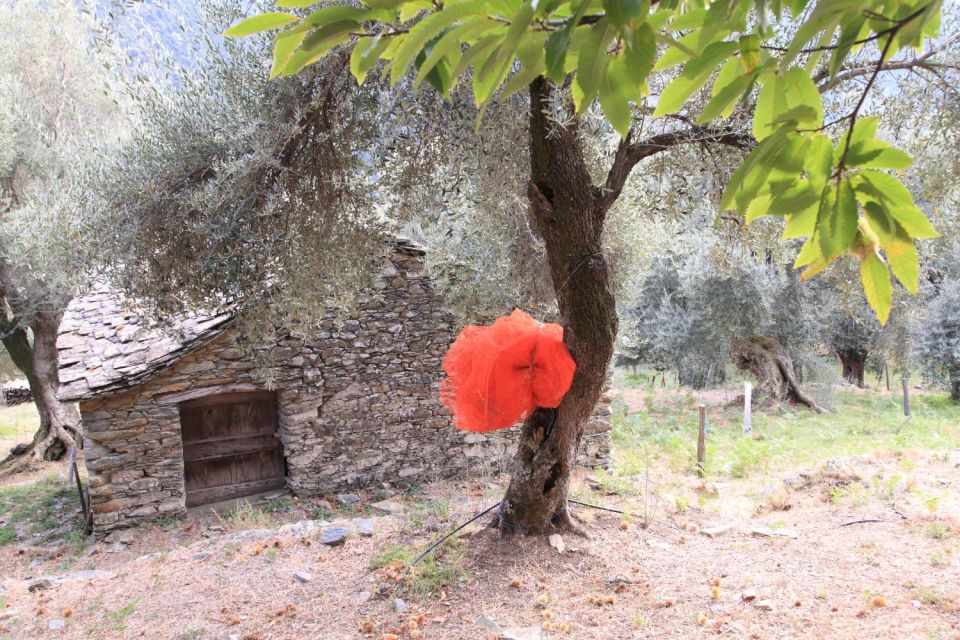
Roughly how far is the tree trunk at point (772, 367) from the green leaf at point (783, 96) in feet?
53.4

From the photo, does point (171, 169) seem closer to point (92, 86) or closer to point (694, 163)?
point (694, 163)

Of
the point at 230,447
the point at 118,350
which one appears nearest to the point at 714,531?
the point at 230,447

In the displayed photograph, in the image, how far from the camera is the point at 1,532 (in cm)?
898

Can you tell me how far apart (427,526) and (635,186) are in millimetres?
4025

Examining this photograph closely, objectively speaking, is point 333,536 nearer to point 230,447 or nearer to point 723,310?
point 230,447

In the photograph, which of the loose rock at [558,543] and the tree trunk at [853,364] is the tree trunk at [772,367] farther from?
the loose rock at [558,543]

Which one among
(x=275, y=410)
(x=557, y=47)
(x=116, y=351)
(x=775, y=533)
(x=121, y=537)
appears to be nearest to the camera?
(x=557, y=47)

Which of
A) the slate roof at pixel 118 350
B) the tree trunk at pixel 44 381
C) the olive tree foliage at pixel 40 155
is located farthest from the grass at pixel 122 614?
the tree trunk at pixel 44 381

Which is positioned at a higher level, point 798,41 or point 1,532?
point 798,41

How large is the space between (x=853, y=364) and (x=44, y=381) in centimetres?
2385

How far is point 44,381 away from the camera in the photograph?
499 inches

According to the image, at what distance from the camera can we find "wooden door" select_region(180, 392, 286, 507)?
8.96 meters

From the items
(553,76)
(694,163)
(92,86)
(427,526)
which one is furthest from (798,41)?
(92,86)

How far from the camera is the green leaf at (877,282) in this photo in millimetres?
1132
